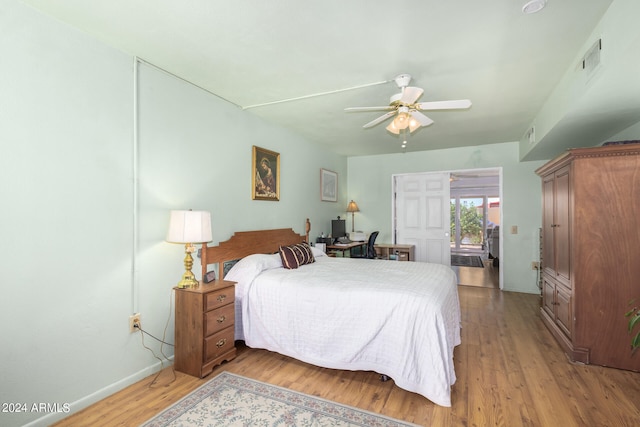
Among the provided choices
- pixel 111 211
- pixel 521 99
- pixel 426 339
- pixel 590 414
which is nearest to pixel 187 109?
pixel 111 211

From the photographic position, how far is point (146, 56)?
2.49 metres

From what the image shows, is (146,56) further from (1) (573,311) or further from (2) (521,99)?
(1) (573,311)

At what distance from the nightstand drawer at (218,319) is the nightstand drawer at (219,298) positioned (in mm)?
39

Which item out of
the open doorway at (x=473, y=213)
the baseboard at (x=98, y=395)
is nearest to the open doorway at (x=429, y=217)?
the open doorway at (x=473, y=213)

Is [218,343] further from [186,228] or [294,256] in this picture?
[294,256]

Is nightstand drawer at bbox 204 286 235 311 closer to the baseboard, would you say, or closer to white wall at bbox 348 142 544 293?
the baseboard

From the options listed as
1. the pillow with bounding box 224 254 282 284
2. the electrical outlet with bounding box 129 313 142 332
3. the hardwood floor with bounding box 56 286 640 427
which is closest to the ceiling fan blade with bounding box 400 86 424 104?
the pillow with bounding box 224 254 282 284

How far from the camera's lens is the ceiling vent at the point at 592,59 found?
206 cm

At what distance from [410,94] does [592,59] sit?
4.04 ft

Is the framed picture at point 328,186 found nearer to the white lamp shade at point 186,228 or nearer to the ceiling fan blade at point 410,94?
the ceiling fan blade at point 410,94

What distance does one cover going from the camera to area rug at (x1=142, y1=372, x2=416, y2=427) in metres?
1.99

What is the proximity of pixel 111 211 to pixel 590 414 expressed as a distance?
3.68 metres

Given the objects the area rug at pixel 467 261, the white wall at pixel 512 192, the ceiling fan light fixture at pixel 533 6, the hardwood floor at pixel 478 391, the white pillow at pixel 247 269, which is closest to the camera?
the ceiling fan light fixture at pixel 533 6

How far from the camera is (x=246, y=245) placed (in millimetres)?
3584
